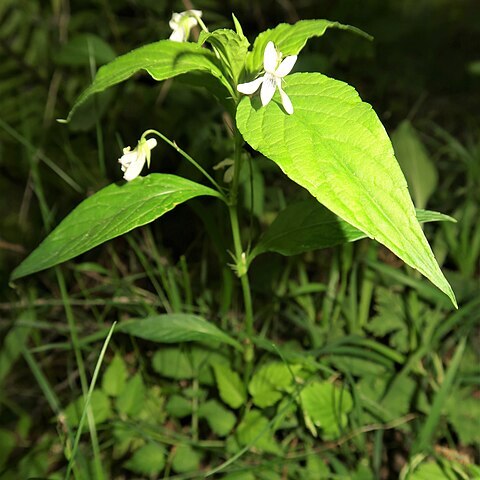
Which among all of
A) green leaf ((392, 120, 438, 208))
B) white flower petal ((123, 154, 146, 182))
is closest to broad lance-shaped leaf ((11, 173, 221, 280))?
white flower petal ((123, 154, 146, 182))

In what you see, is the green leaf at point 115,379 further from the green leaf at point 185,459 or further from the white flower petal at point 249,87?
the white flower petal at point 249,87

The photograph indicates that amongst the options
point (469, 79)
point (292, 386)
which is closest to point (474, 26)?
point (469, 79)

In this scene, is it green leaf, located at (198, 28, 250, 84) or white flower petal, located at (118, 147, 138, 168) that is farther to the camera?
white flower petal, located at (118, 147, 138, 168)

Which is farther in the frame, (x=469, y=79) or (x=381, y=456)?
(x=469, y=79)

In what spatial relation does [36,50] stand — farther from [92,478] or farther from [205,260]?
[92,478]

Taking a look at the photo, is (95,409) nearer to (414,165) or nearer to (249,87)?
(249,87)

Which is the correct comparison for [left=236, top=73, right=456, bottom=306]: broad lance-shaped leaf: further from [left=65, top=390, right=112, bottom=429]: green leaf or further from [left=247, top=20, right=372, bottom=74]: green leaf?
[left=65, top=390, right=112, bottom=429]: green leaf
